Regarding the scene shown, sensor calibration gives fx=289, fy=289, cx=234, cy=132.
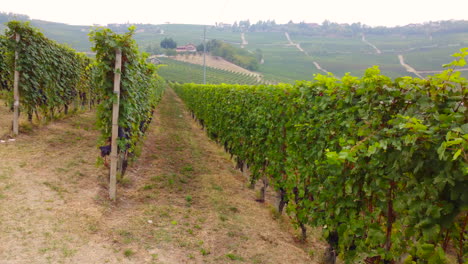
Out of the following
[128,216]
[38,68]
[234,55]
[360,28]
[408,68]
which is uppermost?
[360,28]

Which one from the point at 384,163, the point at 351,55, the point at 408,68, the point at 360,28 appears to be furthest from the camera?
the point at 360,28

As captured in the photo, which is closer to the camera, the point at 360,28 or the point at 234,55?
the point at 234,55

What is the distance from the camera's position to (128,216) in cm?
452

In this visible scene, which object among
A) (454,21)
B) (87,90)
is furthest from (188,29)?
(87,90)

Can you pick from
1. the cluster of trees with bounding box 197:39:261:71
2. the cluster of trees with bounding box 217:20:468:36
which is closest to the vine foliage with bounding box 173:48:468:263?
the cluster of trees with bounding box 197:39:261:71

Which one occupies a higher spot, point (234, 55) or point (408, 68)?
point (234, 55)

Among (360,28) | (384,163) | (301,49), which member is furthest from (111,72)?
(360,28)

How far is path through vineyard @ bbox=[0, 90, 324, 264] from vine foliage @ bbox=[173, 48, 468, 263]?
952 mm

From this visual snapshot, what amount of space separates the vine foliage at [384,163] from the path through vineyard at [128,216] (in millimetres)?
952

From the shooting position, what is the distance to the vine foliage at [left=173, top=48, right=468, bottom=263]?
192cm

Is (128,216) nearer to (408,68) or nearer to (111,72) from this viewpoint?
(111,72)

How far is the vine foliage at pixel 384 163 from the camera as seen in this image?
1920 millimetres

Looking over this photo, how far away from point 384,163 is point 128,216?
3.74m

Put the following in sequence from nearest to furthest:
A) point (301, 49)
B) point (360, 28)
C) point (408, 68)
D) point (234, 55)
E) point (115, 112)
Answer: point (115, 112) < point (408, 68) < point (234, 55) < point (301, 49) < point (360, 28)
